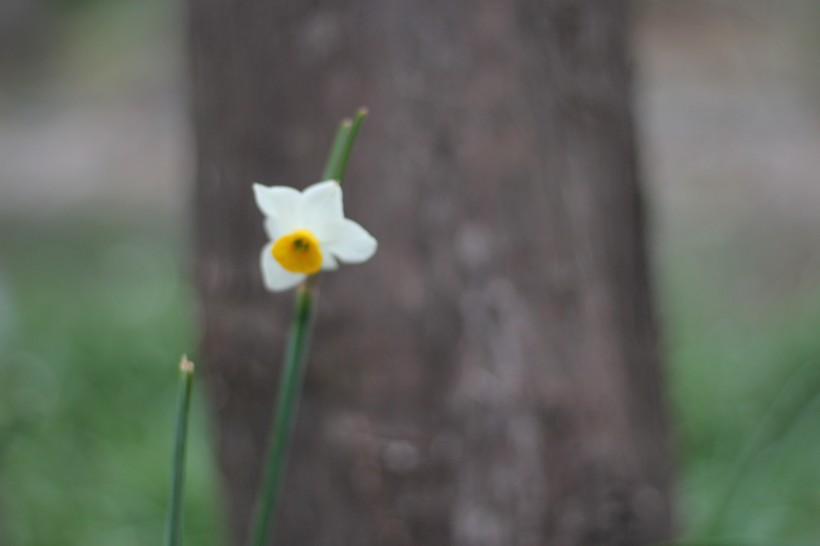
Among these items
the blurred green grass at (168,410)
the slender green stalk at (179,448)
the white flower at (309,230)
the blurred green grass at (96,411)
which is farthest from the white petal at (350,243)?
the blurred green grass at (96,411)

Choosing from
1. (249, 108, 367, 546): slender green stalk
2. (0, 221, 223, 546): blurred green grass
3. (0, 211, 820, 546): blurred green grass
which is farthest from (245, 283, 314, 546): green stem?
(0, 221, 223, 546): blurred green grass

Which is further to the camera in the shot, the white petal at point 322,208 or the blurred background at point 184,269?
the blurred background at point 184,269

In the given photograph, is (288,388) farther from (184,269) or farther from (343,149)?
(184,269)

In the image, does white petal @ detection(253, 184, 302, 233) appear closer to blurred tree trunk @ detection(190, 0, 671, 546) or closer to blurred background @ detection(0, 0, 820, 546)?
blurred tree trunk @ detection(190, 0, 671, 546)

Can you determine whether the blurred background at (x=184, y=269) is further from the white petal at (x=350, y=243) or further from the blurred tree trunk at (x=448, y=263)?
the white petal at (x=350, y=243)

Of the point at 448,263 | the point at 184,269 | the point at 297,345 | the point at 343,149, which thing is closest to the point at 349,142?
the point at 343,149

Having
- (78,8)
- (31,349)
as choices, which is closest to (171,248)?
(31,349)
